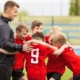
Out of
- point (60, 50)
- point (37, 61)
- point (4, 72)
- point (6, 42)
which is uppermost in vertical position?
point (6, 42)

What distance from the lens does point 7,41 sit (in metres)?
5.75

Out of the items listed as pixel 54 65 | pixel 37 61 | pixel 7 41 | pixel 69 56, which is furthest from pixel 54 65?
pixel 7 41

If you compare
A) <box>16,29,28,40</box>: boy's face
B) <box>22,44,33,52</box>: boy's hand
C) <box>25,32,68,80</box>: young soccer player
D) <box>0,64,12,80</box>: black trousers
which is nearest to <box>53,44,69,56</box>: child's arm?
<box>25,32,68,80</box>: young soccer player

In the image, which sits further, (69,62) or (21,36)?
(21,36)

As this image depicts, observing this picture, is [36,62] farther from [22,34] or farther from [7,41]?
[22,34]

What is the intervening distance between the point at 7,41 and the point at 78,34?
2401 cm

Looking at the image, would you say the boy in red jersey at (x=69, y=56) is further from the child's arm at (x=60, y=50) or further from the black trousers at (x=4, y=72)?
the black trousers at (x=4, y=72)

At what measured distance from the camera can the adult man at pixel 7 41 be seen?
577cm

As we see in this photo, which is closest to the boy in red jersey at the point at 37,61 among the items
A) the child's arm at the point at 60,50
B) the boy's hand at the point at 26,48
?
the child's arm at the point at 60,50

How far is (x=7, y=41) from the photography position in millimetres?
5754

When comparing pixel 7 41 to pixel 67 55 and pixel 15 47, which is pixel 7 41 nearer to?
pixel 15 47

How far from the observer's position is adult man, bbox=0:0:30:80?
5.77m

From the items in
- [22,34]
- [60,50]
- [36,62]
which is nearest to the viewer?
[36,62]

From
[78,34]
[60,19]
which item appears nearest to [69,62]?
[78,34]
